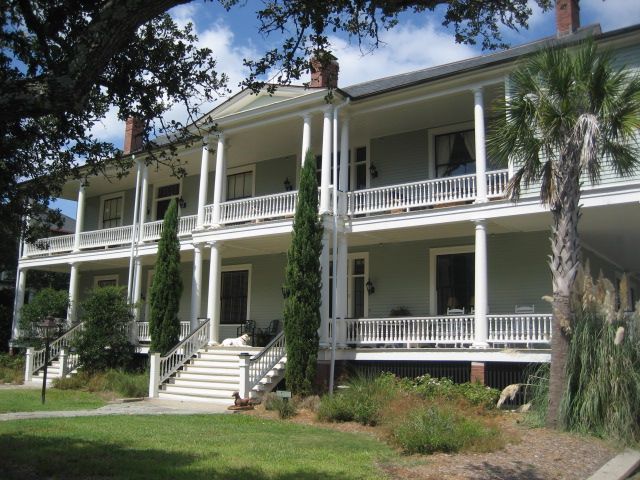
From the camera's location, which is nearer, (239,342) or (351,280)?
(239,342)

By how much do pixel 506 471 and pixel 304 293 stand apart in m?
8.31

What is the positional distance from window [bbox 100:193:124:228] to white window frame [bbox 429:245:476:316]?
46.8 feet

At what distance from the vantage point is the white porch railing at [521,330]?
46.8 feet

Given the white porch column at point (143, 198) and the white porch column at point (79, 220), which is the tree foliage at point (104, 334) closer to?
the white porch column at point (143, 198)

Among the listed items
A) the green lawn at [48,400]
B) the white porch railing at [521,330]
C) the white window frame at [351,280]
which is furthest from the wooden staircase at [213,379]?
the white porch railing at [521,330]

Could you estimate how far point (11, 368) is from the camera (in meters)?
23.8

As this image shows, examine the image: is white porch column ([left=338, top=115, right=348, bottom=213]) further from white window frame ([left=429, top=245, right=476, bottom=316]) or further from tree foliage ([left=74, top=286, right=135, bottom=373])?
tree foliage ([left=74, top=286, right=135, bottom=373])

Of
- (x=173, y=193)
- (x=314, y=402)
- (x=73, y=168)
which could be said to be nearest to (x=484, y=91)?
(x=314, y=402)

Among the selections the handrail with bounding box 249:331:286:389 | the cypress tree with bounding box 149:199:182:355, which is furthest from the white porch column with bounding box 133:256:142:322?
the handrail with bounding box 249:331:286:389

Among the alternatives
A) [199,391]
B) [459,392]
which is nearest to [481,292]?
[459,392]

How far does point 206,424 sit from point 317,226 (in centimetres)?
586

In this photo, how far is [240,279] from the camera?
2298 centimetres

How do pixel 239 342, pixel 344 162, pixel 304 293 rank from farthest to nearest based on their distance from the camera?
1. pixel 239 342
2. pixel 344 162
3. pixel 304 293

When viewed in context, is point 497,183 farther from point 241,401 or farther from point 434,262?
point 241,401
